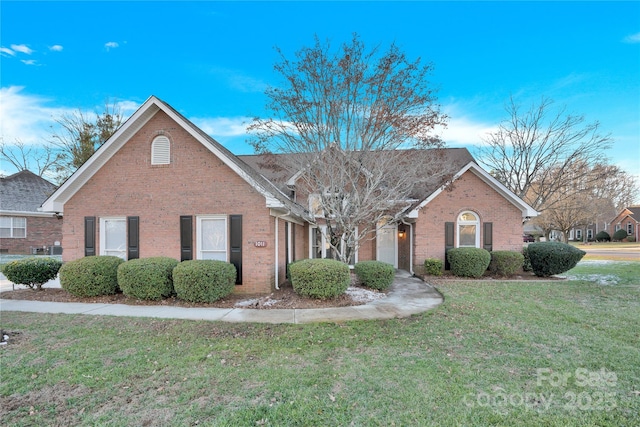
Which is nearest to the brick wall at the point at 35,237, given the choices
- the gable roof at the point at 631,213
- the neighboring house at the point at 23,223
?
the neighboring house at the point at 23,223

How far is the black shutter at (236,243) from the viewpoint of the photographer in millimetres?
9547

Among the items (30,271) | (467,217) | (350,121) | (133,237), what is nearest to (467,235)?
(467,217)

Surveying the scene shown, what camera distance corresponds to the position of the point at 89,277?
859cm

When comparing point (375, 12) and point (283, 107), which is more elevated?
point (375, 12)

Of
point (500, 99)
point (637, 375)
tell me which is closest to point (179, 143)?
point (637, 375)

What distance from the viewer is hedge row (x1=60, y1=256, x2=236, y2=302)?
7984 mm

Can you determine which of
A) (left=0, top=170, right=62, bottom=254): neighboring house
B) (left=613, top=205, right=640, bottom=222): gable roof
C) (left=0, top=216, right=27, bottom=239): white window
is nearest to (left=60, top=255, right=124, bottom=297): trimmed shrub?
(left=0, top=170, right=62, bottom=254): neighboring house

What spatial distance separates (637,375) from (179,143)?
11700 mm

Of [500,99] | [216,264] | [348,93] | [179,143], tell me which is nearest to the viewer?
[216,264]

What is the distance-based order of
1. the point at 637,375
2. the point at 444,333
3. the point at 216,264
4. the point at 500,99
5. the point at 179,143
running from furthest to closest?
the point at 500,99 → the point at 179,143 → the point at 216,264 → the point at 444,333 → the point at 637,375

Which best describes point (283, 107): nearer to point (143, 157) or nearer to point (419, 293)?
point (143, 157)

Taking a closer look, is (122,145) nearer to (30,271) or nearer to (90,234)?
(90,234)

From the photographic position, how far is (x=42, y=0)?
877 cm

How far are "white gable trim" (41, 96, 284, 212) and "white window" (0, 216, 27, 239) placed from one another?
17368 millimetres
